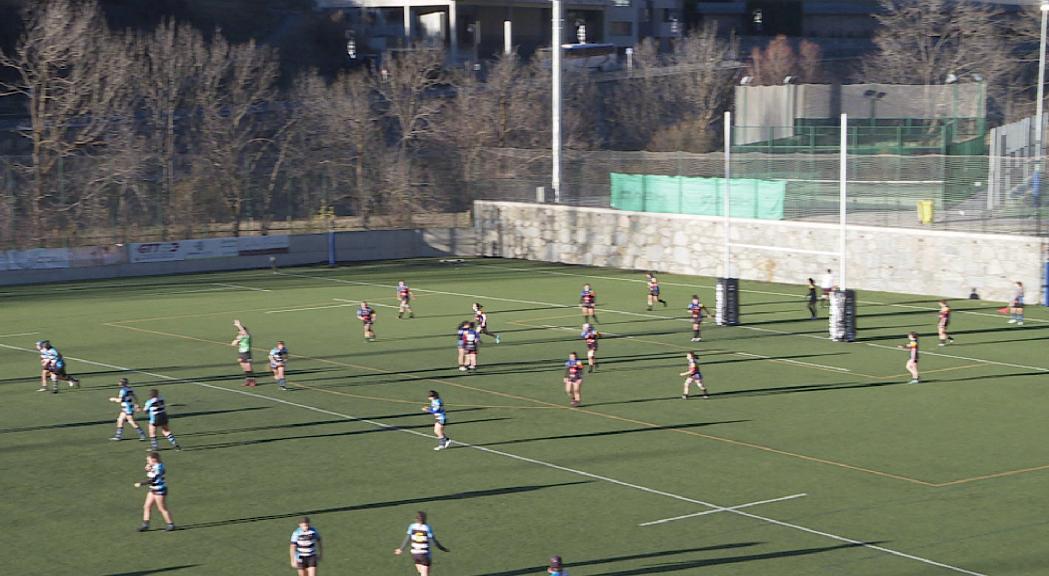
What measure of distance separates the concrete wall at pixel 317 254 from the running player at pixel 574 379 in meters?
34.2

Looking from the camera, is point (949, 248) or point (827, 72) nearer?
point (949, 248)

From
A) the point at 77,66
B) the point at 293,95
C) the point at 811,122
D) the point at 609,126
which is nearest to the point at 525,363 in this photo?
the point at 811,122

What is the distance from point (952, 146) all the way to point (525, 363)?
31770 millimetres

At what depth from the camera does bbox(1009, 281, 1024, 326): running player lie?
42.2m

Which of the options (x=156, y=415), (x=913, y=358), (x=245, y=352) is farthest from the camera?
(x=245, y=352)

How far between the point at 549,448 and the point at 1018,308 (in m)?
21.1

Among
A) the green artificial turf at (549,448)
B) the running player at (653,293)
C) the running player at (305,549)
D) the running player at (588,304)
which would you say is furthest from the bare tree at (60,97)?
the running player at (305,549)

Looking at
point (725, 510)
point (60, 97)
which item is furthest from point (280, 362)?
point (60, 97)

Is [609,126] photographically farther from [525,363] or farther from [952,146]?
[525,363]

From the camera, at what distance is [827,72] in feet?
404

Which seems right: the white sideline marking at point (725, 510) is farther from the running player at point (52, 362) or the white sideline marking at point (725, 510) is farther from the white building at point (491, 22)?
the white building at point (491, 22)

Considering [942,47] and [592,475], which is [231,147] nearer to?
[592,475]

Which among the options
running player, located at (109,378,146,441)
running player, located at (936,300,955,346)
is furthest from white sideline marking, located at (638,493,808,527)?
running player, located at (936,300,955,346)

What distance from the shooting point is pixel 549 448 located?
1092 inches
